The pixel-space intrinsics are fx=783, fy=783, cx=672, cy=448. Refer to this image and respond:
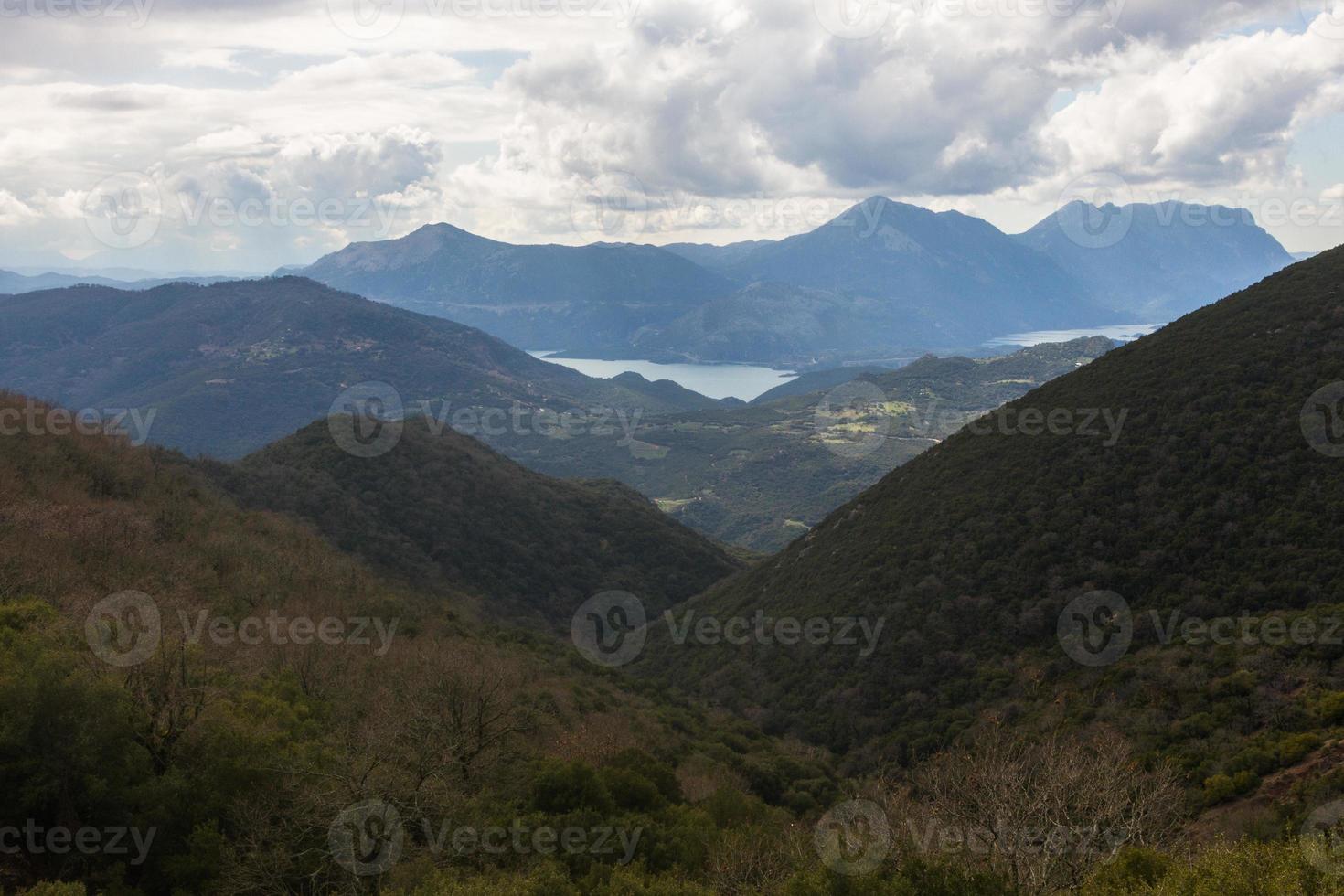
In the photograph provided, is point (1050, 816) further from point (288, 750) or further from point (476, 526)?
point (476, 526)

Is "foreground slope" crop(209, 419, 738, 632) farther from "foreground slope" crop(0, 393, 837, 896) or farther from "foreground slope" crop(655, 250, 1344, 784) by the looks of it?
"foreground slope" crop(0, 393, 837, 896)

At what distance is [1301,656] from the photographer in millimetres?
26359

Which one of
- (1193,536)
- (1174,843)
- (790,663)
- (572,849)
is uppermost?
(1193,536)

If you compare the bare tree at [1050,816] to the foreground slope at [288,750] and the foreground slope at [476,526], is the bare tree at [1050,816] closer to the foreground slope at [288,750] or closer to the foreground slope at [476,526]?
the foreground slope at [288,750]

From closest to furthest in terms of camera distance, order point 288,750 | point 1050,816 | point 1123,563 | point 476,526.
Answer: point 1050,816 < point 288,750 < point 1123,563 < point 476,526

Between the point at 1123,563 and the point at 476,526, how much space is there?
56663 millimetres

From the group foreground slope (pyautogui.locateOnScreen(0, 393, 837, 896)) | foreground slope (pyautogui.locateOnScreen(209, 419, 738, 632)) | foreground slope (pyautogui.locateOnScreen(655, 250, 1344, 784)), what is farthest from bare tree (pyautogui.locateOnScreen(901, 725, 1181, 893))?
foreground slope (pyautogui.locateOnScreen(209, 419, 738, 632))

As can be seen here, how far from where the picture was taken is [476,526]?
76.8 metres

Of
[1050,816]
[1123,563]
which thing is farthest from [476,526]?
[1050,816]

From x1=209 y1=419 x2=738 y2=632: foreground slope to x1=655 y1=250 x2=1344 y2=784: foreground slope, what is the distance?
69.4 ft

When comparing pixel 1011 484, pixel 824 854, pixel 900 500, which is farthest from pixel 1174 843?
pixel 900 500

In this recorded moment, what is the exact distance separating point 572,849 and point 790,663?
27171 millimetres

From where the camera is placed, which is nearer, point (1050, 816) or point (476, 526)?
point (1050, 816)

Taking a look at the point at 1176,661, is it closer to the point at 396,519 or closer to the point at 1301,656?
the point at 1301,656
